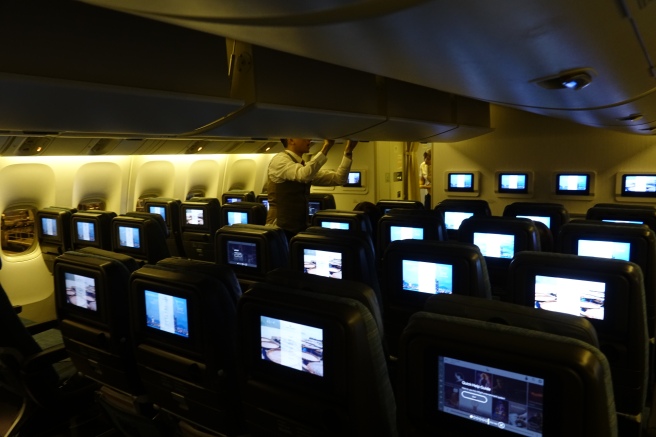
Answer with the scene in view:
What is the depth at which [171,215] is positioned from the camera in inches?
306

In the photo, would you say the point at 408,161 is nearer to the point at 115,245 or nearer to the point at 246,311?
the point at 115,245

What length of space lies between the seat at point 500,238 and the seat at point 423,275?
3.81 ft

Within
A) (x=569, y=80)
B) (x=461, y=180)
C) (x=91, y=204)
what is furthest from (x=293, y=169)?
(x=461, y=180)

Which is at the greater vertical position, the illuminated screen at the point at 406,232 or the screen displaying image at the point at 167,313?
the illuminated screen at the point at 406,232

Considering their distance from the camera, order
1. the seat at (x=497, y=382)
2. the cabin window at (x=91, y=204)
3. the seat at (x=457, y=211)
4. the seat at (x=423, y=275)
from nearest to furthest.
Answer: the seat at (x=497, y=382)
the seat at (x=423, y=275)
the seat at (x=457, y=211)
the cabin window at (x=91, y=204)

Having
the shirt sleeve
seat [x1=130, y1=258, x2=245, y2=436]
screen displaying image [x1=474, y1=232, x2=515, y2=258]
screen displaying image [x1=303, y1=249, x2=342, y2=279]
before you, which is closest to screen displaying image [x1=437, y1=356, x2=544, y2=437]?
seat [x1=130, y1=258, x2=245, y2=436]

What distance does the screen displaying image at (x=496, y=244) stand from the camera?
4.03m

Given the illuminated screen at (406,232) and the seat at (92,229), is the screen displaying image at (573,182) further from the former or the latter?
the seat at (92,229)

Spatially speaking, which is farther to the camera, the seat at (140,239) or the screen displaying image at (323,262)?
the seat at (140,239)

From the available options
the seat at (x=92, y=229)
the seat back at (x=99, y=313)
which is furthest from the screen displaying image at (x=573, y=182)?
the seat back at (x=99, y=313)

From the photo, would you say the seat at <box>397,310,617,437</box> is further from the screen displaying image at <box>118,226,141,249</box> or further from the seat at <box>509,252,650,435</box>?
the screen displaying image at <box>118,226,141,249</box>

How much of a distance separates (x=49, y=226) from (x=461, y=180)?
6.97 meters

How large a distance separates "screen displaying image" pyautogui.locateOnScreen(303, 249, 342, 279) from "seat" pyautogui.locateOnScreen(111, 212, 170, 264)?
6.70 ft

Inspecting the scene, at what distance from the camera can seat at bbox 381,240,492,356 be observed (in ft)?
8.86
